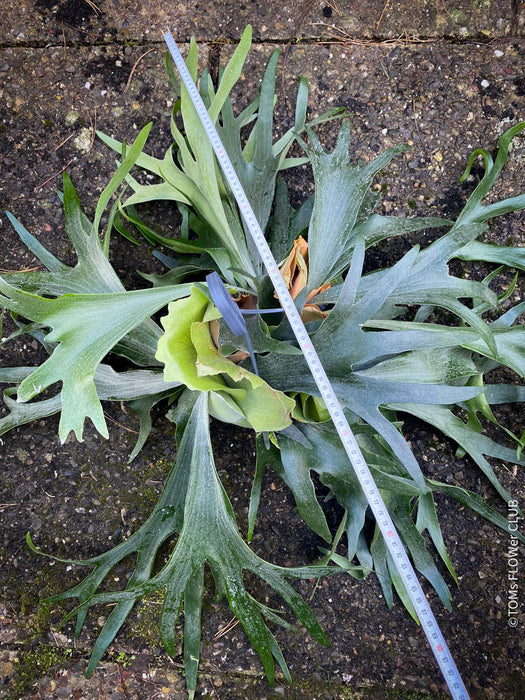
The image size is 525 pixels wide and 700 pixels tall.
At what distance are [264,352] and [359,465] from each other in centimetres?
36

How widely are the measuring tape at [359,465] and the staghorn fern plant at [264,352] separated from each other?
1.2 inches

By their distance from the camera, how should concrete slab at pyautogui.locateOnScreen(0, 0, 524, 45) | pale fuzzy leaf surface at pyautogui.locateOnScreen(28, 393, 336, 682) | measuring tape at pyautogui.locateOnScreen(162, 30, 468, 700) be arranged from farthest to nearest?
concrete slab at pyautogui.locateOnScreen(0, 0, 524, 45) < pale fuzzy leaf surface at pyautogui.locateOnScreen(28, 393, 336, 682) < measuring tape at pyautogui.locateOnScreen(162, 30, 468, 700)

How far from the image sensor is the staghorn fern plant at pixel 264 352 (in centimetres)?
96

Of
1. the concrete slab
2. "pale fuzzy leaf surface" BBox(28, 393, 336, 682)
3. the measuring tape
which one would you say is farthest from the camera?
the concrete slab

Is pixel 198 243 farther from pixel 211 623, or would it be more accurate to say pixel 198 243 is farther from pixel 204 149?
pixel 211 623

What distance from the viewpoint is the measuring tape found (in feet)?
2.84

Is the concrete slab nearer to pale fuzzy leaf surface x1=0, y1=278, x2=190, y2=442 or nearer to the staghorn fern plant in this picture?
the staghorn fern plant

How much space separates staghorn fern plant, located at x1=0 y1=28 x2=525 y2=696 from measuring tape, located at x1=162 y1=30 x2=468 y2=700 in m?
0.03

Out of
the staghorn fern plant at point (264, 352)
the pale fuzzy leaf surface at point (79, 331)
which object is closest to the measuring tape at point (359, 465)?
the staghorn fern plant at point (264, 352)

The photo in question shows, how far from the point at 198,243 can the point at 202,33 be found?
1.99 feet

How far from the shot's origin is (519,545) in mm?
1359

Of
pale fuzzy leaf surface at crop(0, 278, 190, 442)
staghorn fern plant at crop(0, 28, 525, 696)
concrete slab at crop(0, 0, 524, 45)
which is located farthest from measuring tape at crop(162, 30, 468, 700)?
concrete slab at crop(0, 0, 524, 45)

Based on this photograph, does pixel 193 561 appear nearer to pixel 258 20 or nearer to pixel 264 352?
pixel 264 352

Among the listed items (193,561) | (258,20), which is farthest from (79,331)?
(258,20)
